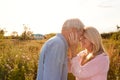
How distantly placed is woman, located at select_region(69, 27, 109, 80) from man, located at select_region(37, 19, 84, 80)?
0.60 feet

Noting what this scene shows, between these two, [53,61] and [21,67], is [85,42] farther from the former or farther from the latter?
[21,67]

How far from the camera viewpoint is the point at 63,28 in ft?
15.1

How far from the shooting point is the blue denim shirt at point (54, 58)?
14.7 ft

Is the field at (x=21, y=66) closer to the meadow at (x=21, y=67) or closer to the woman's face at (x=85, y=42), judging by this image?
the meadow at (x=21, y=67)

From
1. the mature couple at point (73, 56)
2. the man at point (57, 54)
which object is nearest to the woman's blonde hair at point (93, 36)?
the mature couple at point (73, 56)

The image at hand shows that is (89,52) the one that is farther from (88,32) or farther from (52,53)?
(52,53)

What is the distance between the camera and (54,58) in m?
4.49

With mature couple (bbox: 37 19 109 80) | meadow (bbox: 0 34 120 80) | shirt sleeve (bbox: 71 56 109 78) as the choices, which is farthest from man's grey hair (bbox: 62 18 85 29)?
meadow (bbox: 0 34 120 80)

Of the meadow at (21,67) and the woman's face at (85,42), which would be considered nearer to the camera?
the woman's face at (85,42)

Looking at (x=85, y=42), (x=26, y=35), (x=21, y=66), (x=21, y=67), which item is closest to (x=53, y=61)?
(x=85, y=42)

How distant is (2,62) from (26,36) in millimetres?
18433

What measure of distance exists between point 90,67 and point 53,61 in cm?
62

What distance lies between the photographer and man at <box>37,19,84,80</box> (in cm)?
450

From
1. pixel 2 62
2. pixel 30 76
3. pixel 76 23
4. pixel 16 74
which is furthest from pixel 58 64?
pixel 2 62
